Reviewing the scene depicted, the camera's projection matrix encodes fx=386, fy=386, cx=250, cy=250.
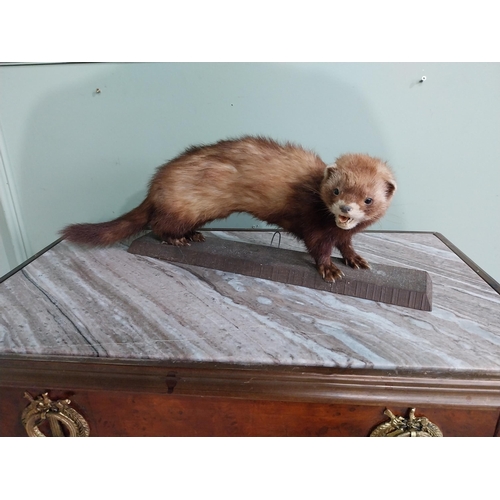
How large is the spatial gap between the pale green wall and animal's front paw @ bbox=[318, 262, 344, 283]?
43 centimetres

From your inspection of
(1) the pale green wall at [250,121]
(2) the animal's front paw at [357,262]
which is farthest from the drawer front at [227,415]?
(1) the pale green wall at [250,121]

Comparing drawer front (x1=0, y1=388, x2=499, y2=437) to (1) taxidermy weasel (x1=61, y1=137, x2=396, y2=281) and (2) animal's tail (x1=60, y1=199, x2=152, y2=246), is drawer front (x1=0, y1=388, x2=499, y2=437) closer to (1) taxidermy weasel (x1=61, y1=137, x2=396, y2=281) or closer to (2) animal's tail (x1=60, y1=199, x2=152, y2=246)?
(1) taxidermy weasel (x1=61, y1=137, x2=396, y2=281)

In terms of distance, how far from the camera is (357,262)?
83 centimetres

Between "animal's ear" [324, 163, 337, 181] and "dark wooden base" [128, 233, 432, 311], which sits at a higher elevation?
"animal's ear" [324, 163, 337, 181]

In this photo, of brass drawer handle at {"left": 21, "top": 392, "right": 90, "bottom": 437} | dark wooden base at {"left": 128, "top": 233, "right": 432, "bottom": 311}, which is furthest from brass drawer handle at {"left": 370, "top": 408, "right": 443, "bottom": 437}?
brass drawer handle at {"left": 21, "top": 392, "right": 90, "bottom": 437}

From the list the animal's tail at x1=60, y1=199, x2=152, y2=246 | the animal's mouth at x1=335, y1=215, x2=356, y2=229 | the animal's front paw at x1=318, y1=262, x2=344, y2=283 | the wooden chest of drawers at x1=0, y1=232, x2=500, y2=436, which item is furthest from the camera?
the animal's tail at x1=60, y1=199, x2=152, y2=246

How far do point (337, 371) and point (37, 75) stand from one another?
1.03 meters

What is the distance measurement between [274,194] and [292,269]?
0.16 metres

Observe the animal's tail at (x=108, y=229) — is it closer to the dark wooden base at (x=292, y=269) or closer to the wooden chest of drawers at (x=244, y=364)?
the dark wooden base at (x=292, y=269)

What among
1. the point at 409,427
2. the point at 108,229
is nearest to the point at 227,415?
the point at 409,427

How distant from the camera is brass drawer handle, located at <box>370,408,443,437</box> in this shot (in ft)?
1.92

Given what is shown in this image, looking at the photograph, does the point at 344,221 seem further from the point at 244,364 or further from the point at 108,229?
the point at 108,229

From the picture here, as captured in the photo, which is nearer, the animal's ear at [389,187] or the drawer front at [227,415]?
the drawer front at [227,415]

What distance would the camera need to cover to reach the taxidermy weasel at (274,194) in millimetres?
686
